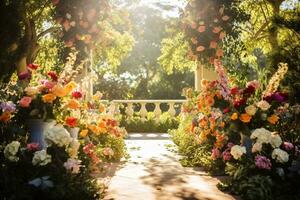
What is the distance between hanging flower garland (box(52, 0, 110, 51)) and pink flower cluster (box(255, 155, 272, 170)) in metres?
4.92

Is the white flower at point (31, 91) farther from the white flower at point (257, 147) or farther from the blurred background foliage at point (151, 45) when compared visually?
the blurred background foliage at point (151, 45)

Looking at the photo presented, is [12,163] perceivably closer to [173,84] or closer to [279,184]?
[279,184]

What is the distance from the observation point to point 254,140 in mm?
6762

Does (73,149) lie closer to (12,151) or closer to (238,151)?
(12,151)

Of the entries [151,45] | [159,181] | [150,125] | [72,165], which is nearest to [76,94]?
[72,165]

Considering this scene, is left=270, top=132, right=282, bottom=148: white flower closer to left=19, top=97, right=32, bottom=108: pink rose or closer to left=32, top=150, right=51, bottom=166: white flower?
left=32, top=150, right=51, bottom=166: white flower

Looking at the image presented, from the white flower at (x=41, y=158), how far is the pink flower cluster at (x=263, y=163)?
8.11ft

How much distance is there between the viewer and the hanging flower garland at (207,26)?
10148 millimetres

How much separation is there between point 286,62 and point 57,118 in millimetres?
3204

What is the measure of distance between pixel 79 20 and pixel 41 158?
15.9 ft

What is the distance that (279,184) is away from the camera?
241 inches

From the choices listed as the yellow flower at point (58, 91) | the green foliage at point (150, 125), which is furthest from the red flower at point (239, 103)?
the green foliage at point (150, 125)

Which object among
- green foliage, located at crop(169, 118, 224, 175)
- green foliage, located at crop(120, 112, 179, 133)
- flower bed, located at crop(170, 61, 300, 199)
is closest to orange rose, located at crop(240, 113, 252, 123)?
flower bed, located at crop(170, 61, 300, 199)

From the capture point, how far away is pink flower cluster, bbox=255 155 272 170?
20.0 ft
